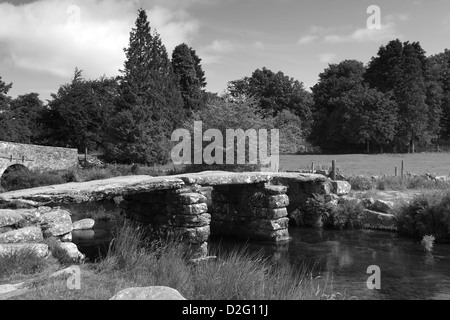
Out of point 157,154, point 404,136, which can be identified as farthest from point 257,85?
point 157,154

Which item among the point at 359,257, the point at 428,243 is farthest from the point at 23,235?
the point at 428,243

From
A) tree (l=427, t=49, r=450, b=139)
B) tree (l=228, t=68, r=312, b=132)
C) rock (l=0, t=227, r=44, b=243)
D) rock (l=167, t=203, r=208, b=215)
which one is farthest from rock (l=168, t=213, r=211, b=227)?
tree (l=228, t=68, r=312, b=132)

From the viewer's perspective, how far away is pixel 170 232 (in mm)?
12133

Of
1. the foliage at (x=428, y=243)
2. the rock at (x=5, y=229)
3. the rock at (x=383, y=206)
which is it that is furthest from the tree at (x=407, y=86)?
the rock at (x=5, y=229)

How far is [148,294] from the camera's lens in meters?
4.54

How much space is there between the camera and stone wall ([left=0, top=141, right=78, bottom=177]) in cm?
2548

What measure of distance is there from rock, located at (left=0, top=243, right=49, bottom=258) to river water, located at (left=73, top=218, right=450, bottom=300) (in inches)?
96.4

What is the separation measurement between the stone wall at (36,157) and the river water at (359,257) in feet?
40.7

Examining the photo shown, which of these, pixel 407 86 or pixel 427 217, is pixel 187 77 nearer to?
pixel 407 86

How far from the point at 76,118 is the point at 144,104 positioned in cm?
692

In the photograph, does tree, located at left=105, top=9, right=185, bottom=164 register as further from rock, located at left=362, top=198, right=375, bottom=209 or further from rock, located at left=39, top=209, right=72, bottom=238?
rock, located at left=39, top=209, right=72, bottom=238
